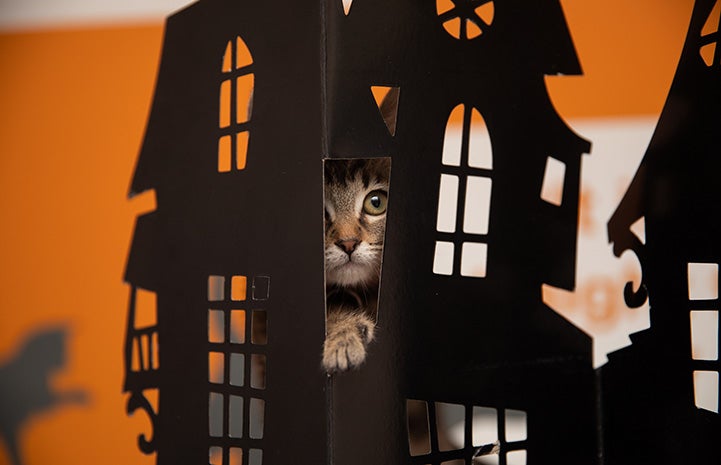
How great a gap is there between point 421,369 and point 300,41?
383mm

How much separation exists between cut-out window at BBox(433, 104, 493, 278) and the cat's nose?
5.6 inches

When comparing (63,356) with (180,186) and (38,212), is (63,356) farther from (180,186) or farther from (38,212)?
(180,186)

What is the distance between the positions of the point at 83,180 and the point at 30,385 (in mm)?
365

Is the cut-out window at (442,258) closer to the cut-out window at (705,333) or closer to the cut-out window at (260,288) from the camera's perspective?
the cut-out window at (260,288)

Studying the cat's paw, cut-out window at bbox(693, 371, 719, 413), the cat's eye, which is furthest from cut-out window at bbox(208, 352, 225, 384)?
cut-out window at bbox(693, 371, 719, 413)

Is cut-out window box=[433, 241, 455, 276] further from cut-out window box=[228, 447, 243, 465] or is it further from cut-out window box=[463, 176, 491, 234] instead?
cut-out window box=[228, 447, 243, 465]

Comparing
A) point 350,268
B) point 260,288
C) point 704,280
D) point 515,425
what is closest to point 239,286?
point 260,288

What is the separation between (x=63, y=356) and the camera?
3.29 ft

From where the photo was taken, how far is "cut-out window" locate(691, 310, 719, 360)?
31.7 inches

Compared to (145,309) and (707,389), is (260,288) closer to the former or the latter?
(145,309)

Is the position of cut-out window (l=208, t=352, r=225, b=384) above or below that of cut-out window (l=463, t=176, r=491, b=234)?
below

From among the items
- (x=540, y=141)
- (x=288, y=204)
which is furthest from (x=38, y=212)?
(x=540, y=141)

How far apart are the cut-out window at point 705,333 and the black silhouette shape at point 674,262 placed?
0.04 m

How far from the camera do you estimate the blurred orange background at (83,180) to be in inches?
31.8
